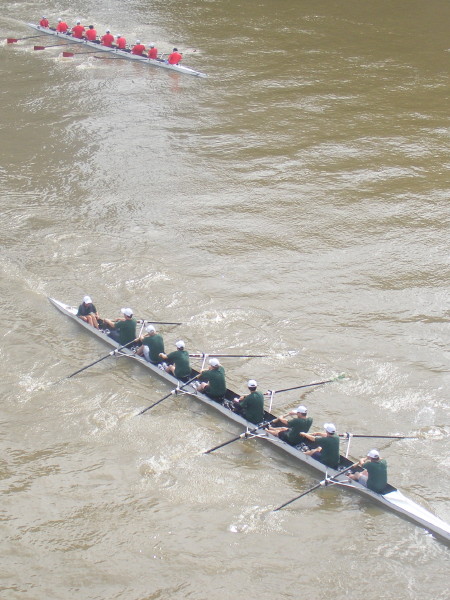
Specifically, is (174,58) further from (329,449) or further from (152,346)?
(329,449)

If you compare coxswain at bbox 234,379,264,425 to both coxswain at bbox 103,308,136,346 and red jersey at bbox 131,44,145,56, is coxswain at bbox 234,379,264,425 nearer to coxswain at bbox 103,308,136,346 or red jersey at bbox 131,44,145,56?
coxswain at bbox 103,308,136,346

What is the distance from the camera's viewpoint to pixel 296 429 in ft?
43.3

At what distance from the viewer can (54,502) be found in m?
12.7

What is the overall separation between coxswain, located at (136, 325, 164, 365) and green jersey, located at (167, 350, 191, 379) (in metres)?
0.49

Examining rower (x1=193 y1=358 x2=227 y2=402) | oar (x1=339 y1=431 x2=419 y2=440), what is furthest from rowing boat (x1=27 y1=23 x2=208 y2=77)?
oar (x1=339 y1=431 x2=419 y2=440)

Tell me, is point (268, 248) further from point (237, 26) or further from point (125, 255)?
point (237, 26)

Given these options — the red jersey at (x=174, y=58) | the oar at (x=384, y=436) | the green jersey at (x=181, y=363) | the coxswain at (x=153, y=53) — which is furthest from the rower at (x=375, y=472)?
the coxswain at (x=153, y=53)

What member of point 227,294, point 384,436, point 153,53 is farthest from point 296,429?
point 153,53

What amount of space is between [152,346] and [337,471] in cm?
462

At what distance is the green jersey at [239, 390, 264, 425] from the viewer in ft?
44.6

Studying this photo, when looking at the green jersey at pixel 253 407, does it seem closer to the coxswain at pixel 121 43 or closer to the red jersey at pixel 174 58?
the red jersey at pixel 174 58

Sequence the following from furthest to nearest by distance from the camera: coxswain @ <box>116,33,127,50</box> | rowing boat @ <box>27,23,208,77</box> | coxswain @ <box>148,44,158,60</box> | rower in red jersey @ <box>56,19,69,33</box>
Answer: rower in red jersey @ <box>56,19,69,33</box> → coxswain @ <box>116,33,127,50</box> → coxswain @ <box>148,44,158,60</box> → rowing boat @ <box>27,23,208,77</box>

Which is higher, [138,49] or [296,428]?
[138,49]

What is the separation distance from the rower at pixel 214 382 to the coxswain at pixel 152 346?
4.19ft
